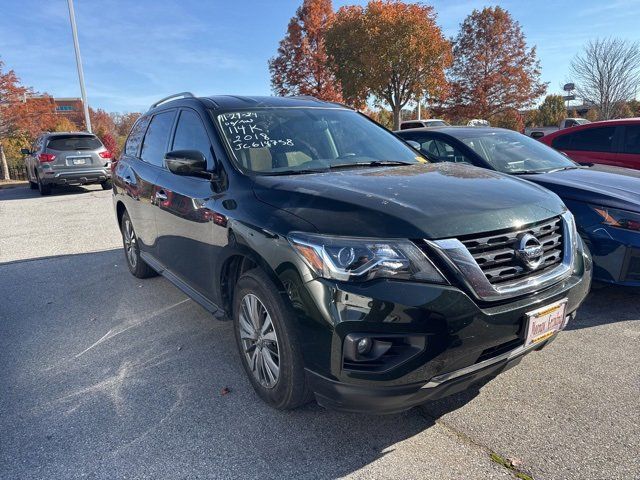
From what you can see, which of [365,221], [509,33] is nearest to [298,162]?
[365,221]

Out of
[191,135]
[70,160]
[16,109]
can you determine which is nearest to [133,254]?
[191,135]

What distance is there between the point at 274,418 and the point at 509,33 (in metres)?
30.0

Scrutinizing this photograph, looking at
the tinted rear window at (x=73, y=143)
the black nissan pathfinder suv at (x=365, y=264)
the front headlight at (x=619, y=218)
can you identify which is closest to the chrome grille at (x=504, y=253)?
the black nissan pathfinder suv at (x=365, y=264)

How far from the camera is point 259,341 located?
2625mm

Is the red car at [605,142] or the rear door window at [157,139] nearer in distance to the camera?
the rear door window at [157,139]

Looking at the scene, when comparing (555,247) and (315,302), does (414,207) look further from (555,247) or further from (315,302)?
(555,247)

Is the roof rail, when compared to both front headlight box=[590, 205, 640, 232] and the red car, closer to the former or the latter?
front headlight box=[590, 205, 640, 232]

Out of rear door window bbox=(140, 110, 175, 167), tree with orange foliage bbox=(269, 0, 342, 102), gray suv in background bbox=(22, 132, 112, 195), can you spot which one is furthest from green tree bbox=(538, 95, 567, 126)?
rear door window bbox=(140, 110, 175, 167)

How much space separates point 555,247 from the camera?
2541mm

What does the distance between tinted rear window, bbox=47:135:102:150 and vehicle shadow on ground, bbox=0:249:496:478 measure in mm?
10266

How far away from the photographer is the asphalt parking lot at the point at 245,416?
2238 mm

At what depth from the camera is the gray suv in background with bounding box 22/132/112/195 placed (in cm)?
1284

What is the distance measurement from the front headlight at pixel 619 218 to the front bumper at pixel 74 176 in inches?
507

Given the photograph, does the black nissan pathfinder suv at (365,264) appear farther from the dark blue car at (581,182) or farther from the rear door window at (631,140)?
the rear door window at (631,140)
